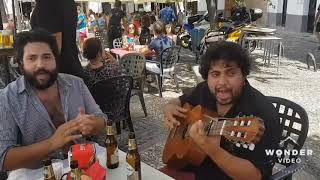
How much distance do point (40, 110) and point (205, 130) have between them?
3.59 ft

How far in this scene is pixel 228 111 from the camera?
2.06 metres

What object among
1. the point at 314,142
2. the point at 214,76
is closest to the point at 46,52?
the point at 214,76

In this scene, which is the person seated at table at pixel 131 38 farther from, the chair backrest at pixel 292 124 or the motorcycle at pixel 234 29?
the chair backrest at pixel 292 124

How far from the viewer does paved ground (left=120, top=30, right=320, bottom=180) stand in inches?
166

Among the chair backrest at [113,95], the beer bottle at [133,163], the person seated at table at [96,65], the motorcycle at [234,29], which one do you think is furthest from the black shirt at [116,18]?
the beer bottle at [133,163]

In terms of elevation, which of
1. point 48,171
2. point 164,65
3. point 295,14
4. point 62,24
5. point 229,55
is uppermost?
point 295,14

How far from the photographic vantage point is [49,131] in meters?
2.25

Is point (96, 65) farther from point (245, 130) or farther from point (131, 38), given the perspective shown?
point (131, 38)

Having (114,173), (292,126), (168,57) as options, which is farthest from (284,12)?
(114,173)

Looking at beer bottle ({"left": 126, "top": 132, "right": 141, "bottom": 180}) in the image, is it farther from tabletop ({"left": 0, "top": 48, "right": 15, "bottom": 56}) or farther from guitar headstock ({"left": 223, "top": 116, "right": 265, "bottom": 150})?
tabletop ({"left": 0, "top": 48, "right": 15, "bottom": 56})

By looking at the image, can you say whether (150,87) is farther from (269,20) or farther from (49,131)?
(269,20)

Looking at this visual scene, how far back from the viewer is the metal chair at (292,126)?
2.32m

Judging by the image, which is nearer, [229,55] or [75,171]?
[75,171]

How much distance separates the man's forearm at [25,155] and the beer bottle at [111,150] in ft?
1.12
